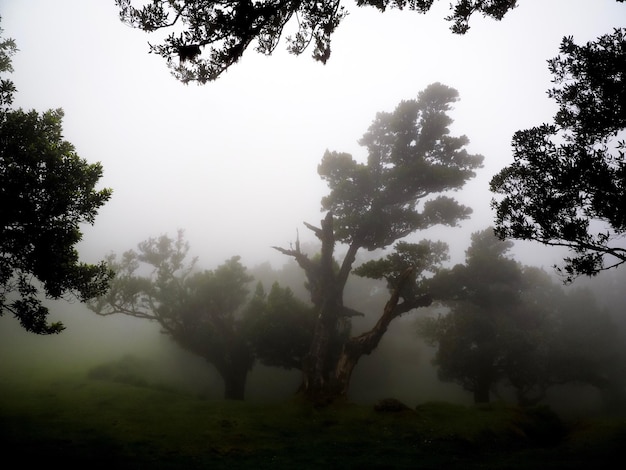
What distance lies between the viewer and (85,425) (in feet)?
49.4

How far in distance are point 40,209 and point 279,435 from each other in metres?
14.4

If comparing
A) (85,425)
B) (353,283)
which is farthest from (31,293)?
(353,283)

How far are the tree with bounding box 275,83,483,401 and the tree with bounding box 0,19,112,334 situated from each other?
45.4 ft

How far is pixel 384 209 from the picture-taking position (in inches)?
973

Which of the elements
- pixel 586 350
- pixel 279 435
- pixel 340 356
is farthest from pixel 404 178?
pixel 586 350

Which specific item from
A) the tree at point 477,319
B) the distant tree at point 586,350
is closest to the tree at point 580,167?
the tree at point 477,319

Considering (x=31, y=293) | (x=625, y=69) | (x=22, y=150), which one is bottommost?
(x=31, y=293)

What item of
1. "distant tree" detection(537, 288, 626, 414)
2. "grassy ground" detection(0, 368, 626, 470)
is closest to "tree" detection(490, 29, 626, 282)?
"grassy ground" detection(0, 368, 626, 470)

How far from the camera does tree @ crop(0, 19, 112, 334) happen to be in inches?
458

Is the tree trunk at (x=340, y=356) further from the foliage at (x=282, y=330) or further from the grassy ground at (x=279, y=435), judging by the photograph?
the foliage at (x=282, y=330)

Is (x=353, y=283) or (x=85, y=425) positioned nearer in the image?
(x=85, y=425)

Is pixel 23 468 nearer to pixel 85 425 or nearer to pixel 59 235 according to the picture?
pixel 85 425

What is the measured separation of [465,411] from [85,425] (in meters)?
19.5

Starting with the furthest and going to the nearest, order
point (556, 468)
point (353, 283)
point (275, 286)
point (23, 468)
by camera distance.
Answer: point (353, 283)
point (275, 286)
point (556, 468)
point (23, 468)
